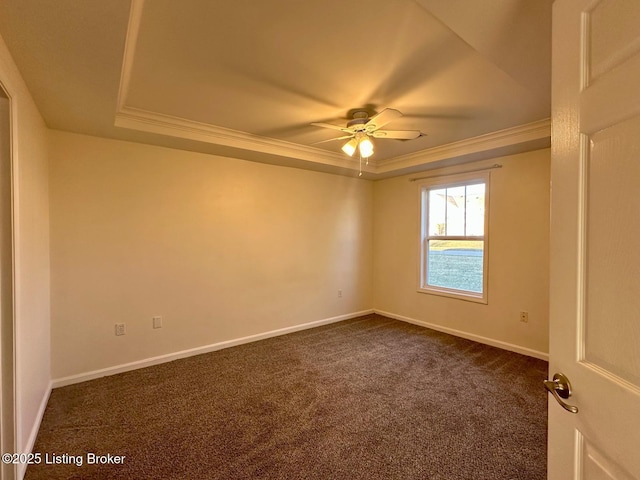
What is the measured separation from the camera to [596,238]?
29.6 inches

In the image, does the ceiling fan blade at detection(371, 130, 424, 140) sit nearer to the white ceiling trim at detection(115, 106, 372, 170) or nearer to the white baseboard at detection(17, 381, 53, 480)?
the white ceiling trim at detection(115, 106, 372, 170)

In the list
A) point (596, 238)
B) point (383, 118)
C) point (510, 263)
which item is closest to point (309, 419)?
point (596, 238)

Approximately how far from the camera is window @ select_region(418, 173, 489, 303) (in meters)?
3.93

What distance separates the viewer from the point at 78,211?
2809 mm

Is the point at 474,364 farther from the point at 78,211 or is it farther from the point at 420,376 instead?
the point at 78,211

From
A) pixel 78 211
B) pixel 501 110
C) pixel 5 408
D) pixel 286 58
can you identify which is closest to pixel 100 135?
pixel 78 211

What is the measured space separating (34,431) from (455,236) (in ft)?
15.0

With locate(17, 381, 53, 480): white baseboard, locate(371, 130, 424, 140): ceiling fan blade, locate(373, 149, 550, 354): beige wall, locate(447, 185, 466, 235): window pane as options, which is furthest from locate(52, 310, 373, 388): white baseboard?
locate(371, 130, 424, 140): ceiling fan blade

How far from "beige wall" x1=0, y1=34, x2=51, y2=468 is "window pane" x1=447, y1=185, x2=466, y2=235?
14.3 ft

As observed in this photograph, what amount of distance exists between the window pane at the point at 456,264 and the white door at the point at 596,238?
11.0 ft

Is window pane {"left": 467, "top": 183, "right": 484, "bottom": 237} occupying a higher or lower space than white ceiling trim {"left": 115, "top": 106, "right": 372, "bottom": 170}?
lower

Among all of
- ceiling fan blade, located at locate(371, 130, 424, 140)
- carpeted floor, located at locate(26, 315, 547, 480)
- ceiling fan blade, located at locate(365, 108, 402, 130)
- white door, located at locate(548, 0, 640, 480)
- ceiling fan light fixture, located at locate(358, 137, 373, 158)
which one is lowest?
carpeted floor, located at locate(26, 315, 547, 480)

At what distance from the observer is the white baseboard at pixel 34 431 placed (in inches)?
67.2

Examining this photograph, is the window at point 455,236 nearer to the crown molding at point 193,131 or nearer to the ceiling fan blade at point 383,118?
the crown molding at point 193,131
